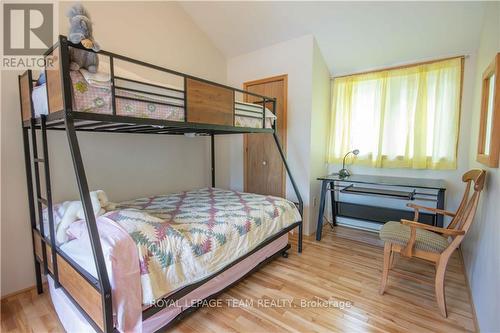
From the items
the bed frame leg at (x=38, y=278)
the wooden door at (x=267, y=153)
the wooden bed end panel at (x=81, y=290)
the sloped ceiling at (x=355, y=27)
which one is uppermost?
the sloped ceiling at (x=355, y=27)

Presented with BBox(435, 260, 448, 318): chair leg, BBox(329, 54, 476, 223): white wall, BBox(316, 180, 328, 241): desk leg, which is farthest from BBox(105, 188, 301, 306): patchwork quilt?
BBox(329, 54, 476, 223): white wall

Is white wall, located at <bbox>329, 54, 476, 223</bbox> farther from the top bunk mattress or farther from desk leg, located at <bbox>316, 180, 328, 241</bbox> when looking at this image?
the top bunk mattress

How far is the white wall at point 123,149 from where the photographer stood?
1855mm

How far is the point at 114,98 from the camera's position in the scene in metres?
1.32

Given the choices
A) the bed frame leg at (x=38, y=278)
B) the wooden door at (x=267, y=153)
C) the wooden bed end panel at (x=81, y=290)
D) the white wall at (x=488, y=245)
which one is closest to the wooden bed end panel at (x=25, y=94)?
the wooden bed end panel at (x=81, y=290)

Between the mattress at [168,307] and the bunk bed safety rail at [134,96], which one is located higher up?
the bunk bed safety rail at [134,96]

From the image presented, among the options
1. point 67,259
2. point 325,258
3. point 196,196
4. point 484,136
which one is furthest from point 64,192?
point 484,136

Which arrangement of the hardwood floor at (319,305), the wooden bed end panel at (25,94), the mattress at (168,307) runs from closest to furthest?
the mattress at (168,307), the hardwood floor at (319,305), the wooden bed end panel at (25,94)

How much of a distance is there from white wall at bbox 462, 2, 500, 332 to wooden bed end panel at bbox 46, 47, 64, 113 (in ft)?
7.93

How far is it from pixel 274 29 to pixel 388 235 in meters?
2.57

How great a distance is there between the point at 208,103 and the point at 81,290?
57.0 inches

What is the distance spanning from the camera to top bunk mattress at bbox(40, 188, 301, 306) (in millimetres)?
1253

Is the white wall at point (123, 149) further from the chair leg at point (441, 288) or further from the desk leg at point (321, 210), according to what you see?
the chair leg at point (441, 288)

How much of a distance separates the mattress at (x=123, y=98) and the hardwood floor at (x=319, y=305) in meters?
1.40
